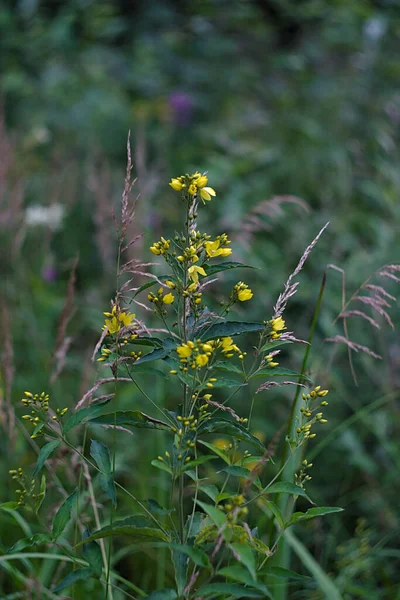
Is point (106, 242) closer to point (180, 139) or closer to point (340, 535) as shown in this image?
point (340, 535)

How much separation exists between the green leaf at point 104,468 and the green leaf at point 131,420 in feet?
0.12

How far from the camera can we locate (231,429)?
0.94 meters

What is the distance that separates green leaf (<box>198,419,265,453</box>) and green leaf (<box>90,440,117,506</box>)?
142 mm

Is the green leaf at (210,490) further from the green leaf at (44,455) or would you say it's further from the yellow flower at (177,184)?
the yellow flower at (177,184)

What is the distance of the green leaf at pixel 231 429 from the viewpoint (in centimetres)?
92

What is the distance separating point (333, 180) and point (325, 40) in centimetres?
116

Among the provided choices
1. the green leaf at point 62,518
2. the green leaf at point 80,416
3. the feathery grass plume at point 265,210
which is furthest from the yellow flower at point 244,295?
the feathery grass plume at point 265,210

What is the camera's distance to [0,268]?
10.7 ft

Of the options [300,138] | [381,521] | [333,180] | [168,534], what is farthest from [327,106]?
[168,534]

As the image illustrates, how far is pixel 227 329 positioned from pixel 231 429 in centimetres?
14

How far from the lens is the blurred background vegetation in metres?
2.23

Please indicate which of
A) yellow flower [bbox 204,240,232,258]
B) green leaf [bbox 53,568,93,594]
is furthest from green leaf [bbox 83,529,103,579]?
yellow flower [bbox 204,240,232,258]

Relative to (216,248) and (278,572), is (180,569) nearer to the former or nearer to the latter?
(278,572)

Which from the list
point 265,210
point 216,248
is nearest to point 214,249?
point 216,248
